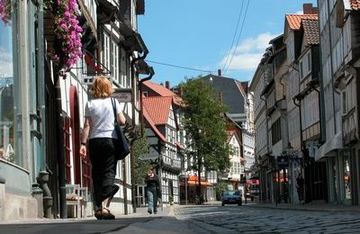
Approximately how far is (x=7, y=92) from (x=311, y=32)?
135ft

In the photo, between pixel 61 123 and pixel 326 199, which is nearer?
pixel 61 123

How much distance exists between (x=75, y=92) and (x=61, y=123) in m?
4.36

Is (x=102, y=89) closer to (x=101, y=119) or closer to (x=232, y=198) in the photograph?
(x=101, y=119)

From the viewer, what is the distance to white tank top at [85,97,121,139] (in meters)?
10.1

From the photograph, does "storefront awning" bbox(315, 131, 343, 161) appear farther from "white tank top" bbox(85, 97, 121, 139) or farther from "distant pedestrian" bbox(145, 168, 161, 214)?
"white tank top" bbox(85, 97, 121, 139)

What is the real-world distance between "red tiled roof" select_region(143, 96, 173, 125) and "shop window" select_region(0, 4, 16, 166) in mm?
76829

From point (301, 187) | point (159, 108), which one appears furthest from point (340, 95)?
point (159, 108)

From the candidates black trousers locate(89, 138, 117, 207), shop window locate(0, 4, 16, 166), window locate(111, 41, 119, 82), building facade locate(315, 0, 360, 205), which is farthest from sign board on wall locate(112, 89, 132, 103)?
black trousers locate(89, 138, 117, 207)

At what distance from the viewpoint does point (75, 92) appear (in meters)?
22.6

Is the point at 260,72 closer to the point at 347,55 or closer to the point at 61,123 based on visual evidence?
the point at 347,55

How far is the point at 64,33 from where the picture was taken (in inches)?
621

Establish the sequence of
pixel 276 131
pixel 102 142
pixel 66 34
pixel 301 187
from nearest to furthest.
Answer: pixel 102 142 → pixel 66 34 → pixel 301 187 → pixel 276 131

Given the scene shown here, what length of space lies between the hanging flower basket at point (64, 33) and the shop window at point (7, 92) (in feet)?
7.66

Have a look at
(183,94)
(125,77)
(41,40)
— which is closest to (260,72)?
(183,94)
